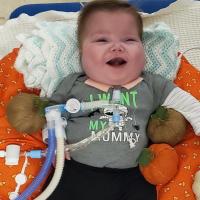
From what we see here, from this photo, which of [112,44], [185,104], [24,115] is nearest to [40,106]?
[24,115]

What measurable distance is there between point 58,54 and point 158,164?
0.46 m

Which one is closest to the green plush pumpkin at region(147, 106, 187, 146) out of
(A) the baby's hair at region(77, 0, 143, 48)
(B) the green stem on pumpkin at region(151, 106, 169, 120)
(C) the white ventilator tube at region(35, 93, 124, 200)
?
(B) the green stem on pumpkin at region(151, 106, 169, 120)

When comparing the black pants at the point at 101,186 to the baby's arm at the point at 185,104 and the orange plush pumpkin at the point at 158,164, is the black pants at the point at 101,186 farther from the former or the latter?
the baby's arm at the point at 185,104

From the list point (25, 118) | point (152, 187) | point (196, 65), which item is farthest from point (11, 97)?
point (196, 65)

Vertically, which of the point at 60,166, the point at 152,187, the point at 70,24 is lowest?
the point at 152,187

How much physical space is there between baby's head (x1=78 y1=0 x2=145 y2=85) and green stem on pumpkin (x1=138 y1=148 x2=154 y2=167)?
0.70 ft

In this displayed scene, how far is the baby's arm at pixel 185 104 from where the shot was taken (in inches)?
47.9

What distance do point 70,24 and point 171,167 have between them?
0.60 m

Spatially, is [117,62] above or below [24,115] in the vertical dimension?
above

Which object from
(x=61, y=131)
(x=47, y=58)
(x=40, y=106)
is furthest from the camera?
(x=47, y=58)

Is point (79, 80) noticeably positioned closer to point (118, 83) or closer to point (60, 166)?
point (118, 83)

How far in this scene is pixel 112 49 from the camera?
1.24m

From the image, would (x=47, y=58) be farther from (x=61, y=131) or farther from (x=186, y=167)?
(x=186, y=167)

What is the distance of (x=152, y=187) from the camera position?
1.21 meters
